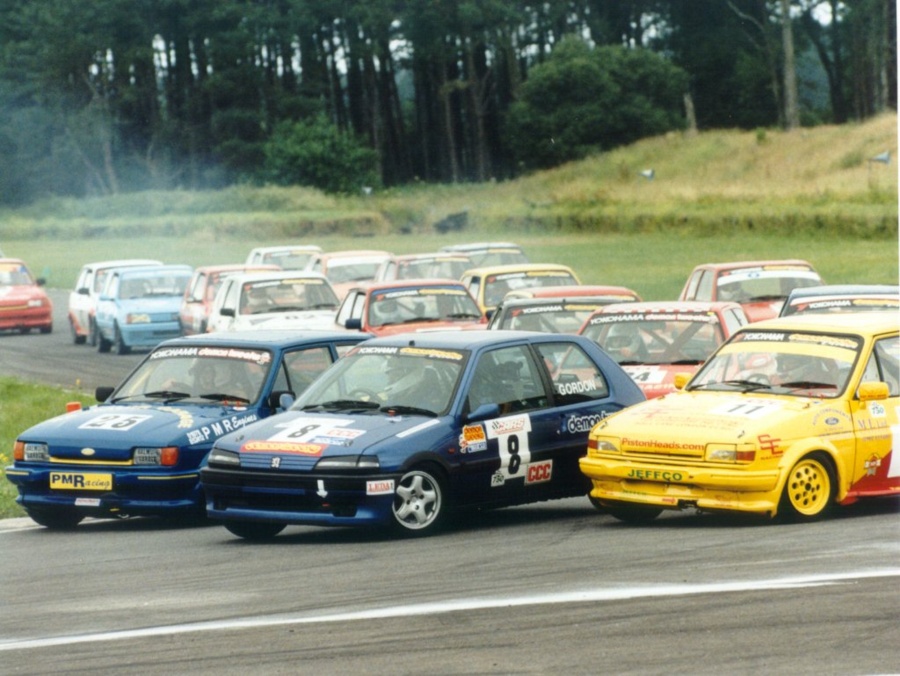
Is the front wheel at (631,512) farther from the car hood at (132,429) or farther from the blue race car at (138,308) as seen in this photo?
the blue race car at (138,308)

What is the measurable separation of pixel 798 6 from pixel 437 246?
36930mm

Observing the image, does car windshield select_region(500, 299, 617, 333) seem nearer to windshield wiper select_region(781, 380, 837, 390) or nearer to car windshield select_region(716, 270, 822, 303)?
car windshield select_region(716, 270, 822, 303)

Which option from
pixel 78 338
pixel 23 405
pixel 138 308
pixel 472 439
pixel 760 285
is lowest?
pixel 78 338

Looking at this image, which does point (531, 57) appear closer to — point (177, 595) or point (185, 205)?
point (185, 205)

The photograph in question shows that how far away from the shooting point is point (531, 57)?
10025cm

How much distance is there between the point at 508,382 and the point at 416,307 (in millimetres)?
9839

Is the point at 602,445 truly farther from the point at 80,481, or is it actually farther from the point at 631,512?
the point at 80,481

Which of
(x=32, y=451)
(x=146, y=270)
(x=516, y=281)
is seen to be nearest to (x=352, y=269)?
(x=146, y=270)

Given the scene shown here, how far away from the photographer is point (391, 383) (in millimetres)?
12016

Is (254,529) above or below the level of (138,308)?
above

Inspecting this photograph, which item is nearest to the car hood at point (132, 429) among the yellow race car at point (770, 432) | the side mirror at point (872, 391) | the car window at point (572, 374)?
the car window at point (572, 374)

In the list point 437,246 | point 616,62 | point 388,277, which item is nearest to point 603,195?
point 437,246

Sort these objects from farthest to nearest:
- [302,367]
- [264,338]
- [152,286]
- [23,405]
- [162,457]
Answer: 1. [152,286]
2. [23,405]
3. [264,338]
4. [302,367]
5. [162,457]

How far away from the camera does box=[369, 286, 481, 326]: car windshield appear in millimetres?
21703
